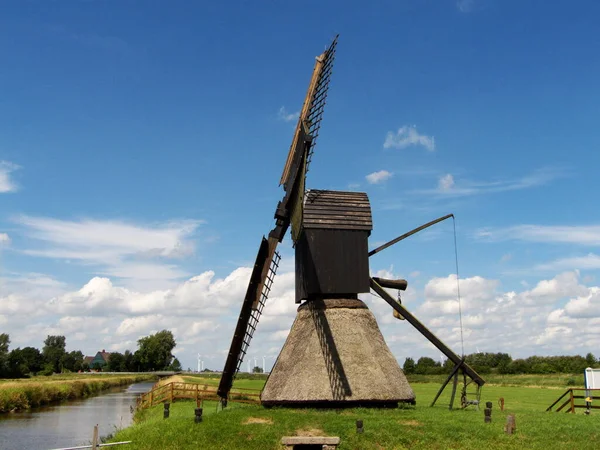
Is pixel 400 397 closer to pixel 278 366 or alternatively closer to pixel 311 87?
pixel 278 366

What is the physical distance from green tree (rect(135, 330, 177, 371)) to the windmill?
11192 cm

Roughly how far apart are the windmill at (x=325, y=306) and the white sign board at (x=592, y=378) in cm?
771

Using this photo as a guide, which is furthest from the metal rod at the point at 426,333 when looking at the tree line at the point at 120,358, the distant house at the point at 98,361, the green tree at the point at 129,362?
the distant house at the point at 98,361

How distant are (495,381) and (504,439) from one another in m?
49.8

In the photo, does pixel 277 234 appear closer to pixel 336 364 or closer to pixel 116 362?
pixel 336 364

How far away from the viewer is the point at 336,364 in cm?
2012

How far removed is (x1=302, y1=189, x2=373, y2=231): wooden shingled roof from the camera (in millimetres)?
22203

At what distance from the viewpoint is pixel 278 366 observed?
21.2m

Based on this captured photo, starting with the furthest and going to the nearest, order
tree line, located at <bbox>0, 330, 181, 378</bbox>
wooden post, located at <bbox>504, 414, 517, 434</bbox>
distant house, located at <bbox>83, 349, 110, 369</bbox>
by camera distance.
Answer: distant house, located at <bbox>83, 349, 110, 369</bbox> < tree line, located at <bbox>0, 330, 181, 378</bbox> < wooden post, located at <bbox>504, 414, 517, 434</bbox>

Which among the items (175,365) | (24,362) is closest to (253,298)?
(24,362)

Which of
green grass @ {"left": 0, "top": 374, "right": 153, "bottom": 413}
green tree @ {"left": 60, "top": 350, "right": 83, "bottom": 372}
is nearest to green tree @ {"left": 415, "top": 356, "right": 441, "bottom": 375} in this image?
green grass @ {"left": 0, "top": 374, "right": 153, "bottom": 413}

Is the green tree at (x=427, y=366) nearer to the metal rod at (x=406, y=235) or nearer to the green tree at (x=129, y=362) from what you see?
the metal rod at (x=406, y=235)

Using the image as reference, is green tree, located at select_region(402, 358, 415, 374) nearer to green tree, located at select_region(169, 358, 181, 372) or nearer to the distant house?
green tree, located at select_region(169, 358, 181, 372)

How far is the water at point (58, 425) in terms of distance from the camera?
24000 millimetres
